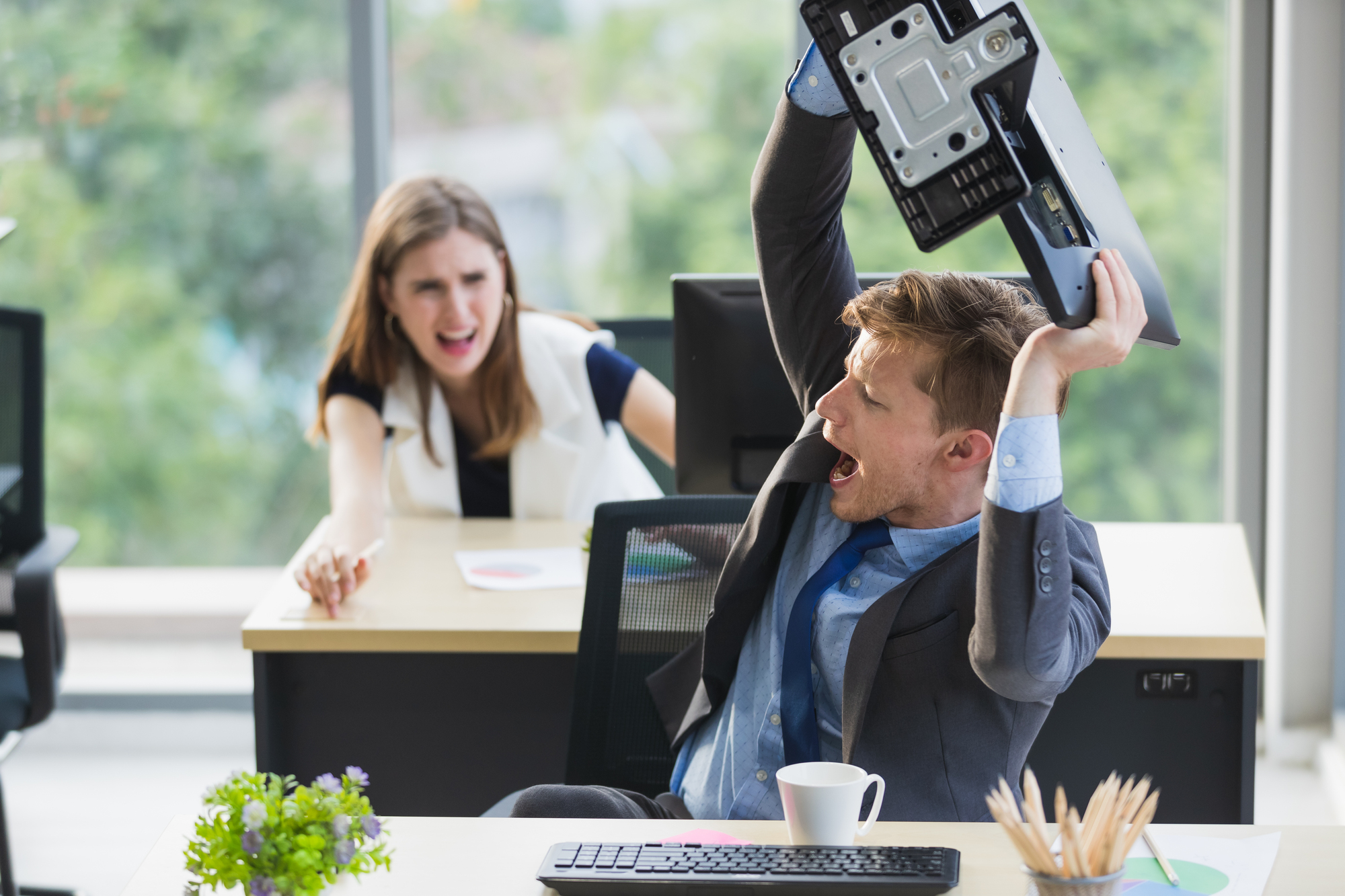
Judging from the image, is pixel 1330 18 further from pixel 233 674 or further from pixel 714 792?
pixel 233 674

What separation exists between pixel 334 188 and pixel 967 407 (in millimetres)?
2475

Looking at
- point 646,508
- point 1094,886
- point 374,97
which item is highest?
point 374,97

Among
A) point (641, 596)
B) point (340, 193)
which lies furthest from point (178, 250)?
point (641, 596)

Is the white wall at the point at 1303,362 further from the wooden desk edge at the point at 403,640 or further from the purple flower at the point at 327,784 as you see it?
the purple flower at the point at 327,784

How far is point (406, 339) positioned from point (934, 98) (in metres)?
1.66

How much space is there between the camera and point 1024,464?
3.80 ft

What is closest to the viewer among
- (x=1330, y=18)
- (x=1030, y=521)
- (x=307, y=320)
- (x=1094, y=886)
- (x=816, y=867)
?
(x=1094, y=886)

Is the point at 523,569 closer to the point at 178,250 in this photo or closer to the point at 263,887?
the point at 263,887

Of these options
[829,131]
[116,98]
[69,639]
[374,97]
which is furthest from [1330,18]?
[69,639]

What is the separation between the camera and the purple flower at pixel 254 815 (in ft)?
2.99

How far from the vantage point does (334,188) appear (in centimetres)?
346

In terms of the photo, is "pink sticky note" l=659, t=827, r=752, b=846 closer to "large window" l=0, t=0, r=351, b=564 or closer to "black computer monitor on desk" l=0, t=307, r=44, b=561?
"black computer monitor on desk" l=0, t=307, r=44, b=561

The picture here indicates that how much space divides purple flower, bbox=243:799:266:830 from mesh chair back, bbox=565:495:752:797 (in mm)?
697

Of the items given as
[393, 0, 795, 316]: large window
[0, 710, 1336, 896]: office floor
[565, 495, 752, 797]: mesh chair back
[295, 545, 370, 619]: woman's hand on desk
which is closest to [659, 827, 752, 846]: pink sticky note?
[565, 495, 752, 797]: mesh chair back
